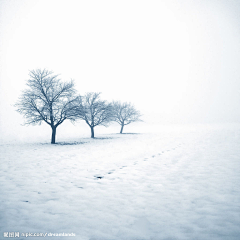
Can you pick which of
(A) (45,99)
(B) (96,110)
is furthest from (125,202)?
(B) (96,110)

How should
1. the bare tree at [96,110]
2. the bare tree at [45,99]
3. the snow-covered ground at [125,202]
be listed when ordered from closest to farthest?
the snow-covered ground at [125,202]
the bare tree at [45,99]
the bare tree at [96,110]

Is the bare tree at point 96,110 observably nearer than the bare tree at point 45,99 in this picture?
No

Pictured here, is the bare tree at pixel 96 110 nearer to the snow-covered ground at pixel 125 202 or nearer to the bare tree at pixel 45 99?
the bare tree at pixel 45 99

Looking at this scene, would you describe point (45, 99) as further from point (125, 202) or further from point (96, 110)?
point (125, 202)

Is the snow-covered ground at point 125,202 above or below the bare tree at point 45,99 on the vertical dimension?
below

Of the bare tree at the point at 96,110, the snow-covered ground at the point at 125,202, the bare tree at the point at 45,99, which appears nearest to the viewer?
the snow-covered ground at the point at 125,202

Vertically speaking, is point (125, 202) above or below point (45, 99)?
below

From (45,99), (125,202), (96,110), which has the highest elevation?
(45,99)

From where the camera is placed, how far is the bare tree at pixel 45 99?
17969 millimetres

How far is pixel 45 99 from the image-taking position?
61.9 feet

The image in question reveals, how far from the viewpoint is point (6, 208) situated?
4426 millimetres

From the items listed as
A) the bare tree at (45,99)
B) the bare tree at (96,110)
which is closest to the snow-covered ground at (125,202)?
the bare tree at (45,99)

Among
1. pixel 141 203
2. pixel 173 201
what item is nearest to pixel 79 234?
pixel 141 203

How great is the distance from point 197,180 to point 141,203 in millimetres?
3329
